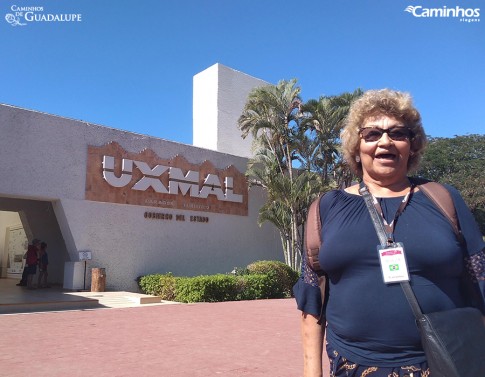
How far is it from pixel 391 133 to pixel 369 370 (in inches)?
35.7

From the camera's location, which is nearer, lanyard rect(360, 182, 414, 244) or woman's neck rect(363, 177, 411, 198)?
lanyard rect(360, 182, 414, 244)

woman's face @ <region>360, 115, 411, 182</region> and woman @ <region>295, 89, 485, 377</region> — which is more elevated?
woman's face @ <region>360, 115, 411, 182</region>

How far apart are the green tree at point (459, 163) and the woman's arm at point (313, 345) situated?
108 feet

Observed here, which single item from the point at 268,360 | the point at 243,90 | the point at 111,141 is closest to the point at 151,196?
the point at 111,141

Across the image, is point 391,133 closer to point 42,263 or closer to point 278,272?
point 278,272

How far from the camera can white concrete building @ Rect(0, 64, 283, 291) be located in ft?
44.8

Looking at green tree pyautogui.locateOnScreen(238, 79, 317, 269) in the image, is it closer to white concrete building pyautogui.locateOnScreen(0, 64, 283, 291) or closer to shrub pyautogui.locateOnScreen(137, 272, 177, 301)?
white concrete building pyautogui.locateOnScreen(0, 64, 283, 291)

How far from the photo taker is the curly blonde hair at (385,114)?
1.86 meters

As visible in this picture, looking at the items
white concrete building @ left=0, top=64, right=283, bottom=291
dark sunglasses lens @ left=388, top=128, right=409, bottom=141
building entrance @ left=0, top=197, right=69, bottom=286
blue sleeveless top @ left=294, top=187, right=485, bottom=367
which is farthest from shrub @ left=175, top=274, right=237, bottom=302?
dark sunglasses lens @ left=388, top=128, right=409, bottom=141

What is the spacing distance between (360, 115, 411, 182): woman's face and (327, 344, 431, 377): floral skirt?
27.7 inches

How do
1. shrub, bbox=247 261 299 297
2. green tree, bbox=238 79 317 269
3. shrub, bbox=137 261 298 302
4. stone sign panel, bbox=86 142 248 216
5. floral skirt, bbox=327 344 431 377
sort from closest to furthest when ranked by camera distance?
floral skirt, bbox=327 344 431 377
shrub, bbox=137 261 298 302
stone sign panel, bbox=86 142 248 216
shrub, bbox=247 261 299 297
green tree, bbox=238 79 317 269

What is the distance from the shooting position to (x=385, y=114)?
6.12ft

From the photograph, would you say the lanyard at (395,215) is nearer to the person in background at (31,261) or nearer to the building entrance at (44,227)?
the person in background at (31,261)

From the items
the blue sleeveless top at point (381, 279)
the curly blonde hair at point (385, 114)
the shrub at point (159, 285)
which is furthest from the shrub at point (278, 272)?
the blue sleeveless top at point (381, 279)
